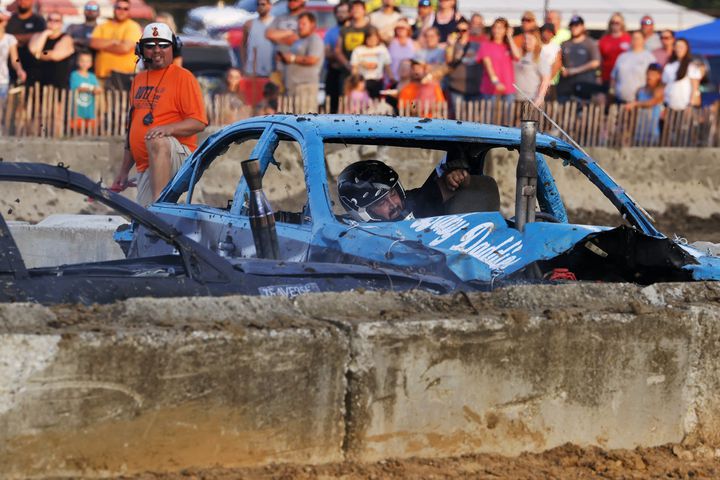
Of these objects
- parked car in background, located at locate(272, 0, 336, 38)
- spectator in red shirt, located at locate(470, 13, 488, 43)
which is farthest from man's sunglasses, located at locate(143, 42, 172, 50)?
parked car in background, located at locate(272, 0, 336, 38)

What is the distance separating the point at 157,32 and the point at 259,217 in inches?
140

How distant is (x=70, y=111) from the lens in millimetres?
15734

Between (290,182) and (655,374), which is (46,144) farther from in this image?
Result: (655,374)

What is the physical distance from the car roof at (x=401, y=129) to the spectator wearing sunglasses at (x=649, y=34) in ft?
38.0

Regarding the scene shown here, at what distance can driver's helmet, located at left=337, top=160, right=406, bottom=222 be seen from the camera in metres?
7.75

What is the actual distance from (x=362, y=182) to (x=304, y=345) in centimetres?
269

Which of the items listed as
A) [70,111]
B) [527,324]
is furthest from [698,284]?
[70,111]

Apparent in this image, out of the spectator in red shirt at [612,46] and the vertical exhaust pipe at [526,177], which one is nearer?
the vertical exhaust pipe at [526,177]

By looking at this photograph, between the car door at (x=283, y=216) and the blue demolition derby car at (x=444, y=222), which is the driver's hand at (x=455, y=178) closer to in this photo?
the blue demolition derby car at (x=444, y=222)

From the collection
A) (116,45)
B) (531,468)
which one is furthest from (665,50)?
(531,468)

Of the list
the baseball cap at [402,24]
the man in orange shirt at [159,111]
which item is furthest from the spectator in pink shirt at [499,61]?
the man in orange shirt at [159,111]

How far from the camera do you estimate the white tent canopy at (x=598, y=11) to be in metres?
26.0

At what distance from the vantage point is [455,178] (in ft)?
27.0

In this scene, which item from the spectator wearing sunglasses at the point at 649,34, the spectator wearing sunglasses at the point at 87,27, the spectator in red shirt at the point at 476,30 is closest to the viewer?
the spectator in red shirt at the point at 476,30
